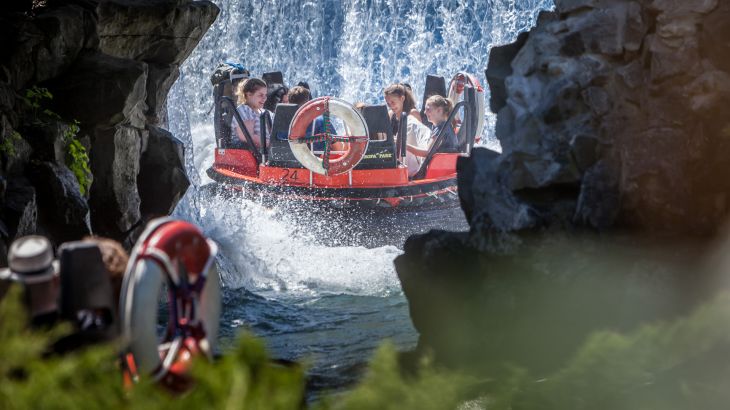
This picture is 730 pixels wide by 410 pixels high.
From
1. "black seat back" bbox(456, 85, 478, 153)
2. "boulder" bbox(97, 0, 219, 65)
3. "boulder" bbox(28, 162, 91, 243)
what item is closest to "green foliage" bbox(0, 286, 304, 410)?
"boulder" bbox(28, 162, 91, 243)

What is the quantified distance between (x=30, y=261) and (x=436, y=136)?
44.3 ft

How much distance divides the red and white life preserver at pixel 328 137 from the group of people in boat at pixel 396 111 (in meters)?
0.45

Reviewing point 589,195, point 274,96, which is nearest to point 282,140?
point 274,96

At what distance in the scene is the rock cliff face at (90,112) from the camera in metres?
6.31

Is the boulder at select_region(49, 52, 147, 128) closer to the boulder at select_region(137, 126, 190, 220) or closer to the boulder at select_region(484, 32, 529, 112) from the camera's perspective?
the boulder at select_region(137, 126, 190, 220)

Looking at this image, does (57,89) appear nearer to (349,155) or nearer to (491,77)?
(491,77)

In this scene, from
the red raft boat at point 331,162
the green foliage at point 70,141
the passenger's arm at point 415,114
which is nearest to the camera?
the green foliage at point 70,141

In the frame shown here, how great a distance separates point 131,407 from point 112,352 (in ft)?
0.52

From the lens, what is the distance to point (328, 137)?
1398 cm

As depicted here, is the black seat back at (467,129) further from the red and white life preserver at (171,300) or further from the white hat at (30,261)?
the white hat at (30,261)

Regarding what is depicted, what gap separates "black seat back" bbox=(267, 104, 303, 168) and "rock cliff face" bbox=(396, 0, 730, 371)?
884cm

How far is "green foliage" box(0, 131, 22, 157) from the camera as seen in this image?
19.1 ft

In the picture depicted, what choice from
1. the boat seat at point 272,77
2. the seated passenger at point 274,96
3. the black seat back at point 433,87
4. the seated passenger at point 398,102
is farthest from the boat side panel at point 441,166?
the boat seat at point 272,77

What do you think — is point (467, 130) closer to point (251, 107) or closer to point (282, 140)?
point (282, 140)
